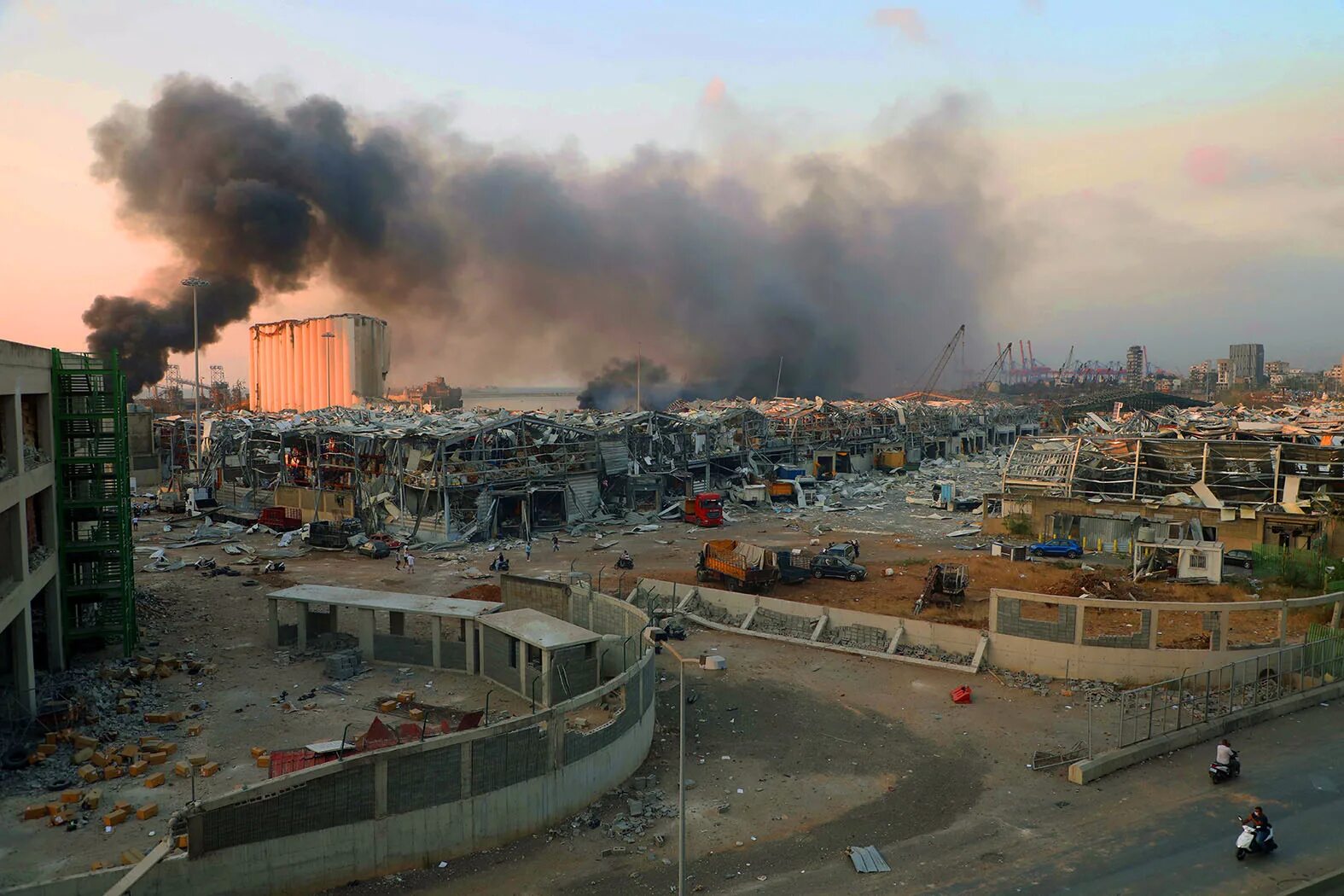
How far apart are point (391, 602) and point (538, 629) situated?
4119 millimetres

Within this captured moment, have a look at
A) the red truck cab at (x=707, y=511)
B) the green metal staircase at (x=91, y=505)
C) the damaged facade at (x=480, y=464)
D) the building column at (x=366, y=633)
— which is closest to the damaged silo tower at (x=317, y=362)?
the damaged facade at (x=480, y=464)

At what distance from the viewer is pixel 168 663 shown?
698 inches

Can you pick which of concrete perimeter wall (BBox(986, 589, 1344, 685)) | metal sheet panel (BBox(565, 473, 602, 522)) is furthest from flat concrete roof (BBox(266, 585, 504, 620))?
metal sheet panel (BBox(565, 473, 602, 522))

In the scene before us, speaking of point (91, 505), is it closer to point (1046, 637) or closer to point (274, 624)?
point (274, 624)

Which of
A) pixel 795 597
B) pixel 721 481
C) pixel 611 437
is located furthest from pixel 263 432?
pixel 795 597

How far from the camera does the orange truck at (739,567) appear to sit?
24.7 metres

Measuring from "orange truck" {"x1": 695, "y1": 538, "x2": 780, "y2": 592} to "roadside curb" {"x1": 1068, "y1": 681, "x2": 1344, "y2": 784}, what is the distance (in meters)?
11.8

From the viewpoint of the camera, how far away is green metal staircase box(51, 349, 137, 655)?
704 inches

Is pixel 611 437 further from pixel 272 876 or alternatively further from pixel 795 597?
pixel 272 876

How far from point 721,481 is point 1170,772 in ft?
114

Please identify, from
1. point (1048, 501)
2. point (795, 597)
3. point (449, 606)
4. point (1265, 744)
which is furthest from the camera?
point (1048, 501)

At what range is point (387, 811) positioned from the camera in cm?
1065

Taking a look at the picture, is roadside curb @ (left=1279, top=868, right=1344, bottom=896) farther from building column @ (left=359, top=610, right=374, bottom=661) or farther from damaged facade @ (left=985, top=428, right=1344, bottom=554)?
damaged facade @ (left=985, top=428, right=1344, bottom=554)

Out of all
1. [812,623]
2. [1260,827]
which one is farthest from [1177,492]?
[1260,827]
